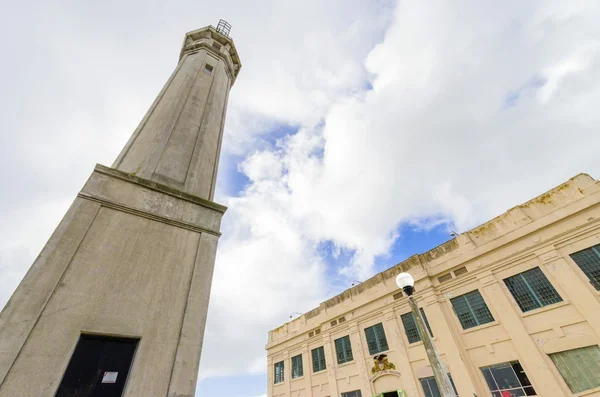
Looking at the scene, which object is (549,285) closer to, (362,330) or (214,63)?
(362,330)

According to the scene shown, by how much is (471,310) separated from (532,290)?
8.90ft

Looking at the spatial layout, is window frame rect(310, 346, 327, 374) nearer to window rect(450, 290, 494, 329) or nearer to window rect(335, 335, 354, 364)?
window rect(335, 335, 354, 364)

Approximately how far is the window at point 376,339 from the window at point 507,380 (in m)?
5.11

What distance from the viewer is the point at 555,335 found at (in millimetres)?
10383

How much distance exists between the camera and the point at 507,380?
11.0 metres

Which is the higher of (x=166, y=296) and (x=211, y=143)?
(x=211, y=143)

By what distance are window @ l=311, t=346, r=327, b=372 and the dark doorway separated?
1773 centimetres

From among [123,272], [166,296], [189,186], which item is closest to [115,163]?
[189,186]

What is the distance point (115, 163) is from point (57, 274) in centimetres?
342

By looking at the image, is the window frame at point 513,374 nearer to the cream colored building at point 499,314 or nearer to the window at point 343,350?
the cream colored building at point 499,314

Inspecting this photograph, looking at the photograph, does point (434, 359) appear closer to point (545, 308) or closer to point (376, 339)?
point (545, 308)

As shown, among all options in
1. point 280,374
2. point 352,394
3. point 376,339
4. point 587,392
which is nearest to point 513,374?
point 587,392

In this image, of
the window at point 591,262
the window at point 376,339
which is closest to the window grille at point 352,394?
the window at point 376,339

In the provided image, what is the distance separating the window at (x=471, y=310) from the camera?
12531 millimetres
